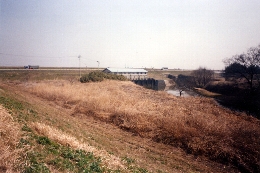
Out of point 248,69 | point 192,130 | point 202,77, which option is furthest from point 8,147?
point 202,77

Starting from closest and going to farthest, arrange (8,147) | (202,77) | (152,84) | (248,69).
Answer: (8,147)
(248,69)
(202,77)
(152,84)

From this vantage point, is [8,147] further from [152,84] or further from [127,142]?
[152,84]

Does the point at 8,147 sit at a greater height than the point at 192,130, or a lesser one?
greater

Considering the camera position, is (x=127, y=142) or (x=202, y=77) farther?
(x=202, y=77)

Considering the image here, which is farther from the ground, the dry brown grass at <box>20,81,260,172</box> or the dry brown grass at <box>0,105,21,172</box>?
the dry brown grass at <box>0,105,21,172</box>

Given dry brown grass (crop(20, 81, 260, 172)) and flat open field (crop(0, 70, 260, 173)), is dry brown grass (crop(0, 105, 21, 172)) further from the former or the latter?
dry brown grass (crop(20, 81, 260, 172))

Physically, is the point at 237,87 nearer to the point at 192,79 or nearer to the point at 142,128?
the point at 192,79

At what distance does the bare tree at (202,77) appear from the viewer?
54.7 metres

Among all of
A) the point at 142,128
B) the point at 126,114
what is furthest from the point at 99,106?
the point at 142,128

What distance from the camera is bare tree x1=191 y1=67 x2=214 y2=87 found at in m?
54.7

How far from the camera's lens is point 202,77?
55875 mm

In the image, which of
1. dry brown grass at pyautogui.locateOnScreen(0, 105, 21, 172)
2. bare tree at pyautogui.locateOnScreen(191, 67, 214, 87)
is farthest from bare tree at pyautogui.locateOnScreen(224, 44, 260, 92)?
dry brown grass at pyautogui.locateOnScreen(0, 105, 21, 172)

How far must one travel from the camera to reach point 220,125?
11484 mm

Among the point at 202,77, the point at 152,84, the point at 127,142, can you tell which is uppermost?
the point at 202,77
